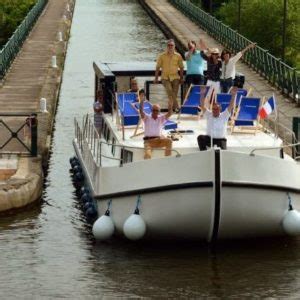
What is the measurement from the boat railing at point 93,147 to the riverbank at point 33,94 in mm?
918

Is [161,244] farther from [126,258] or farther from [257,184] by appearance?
[257,184]

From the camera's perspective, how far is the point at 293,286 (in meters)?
18.4

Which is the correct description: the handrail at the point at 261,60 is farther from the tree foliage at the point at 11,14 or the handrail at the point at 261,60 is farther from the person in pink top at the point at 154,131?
the person in pink top at the point at 154,131

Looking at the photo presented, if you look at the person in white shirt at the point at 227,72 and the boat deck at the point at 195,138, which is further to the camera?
the person in white shirt at the point at 227,72

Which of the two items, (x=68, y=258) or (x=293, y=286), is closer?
(x=293, y=286)

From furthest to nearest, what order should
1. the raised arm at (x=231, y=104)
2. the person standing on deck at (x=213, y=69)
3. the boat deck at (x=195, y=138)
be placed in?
the person standing on deck at (x=213, y=69)
the raised arm at (x=231, y=104)
the boat deck at (x=195, y=138)

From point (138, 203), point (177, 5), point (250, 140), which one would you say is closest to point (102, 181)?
point (138, 203)

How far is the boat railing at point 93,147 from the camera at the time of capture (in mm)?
20258

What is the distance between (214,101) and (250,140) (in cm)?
148

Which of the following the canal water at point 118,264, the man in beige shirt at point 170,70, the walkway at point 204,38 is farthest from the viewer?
the walkway at point 204,38

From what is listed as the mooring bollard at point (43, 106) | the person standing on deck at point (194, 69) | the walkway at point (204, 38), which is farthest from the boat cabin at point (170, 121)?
the mooring bollard at point (43, 106)

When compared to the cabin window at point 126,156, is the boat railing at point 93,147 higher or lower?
lower

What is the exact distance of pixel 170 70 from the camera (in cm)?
2362

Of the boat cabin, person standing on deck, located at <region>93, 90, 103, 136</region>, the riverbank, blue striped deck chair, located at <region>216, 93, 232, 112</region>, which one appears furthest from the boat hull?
person standing on deck, located at <region>93, 90, 103, 136</region>
